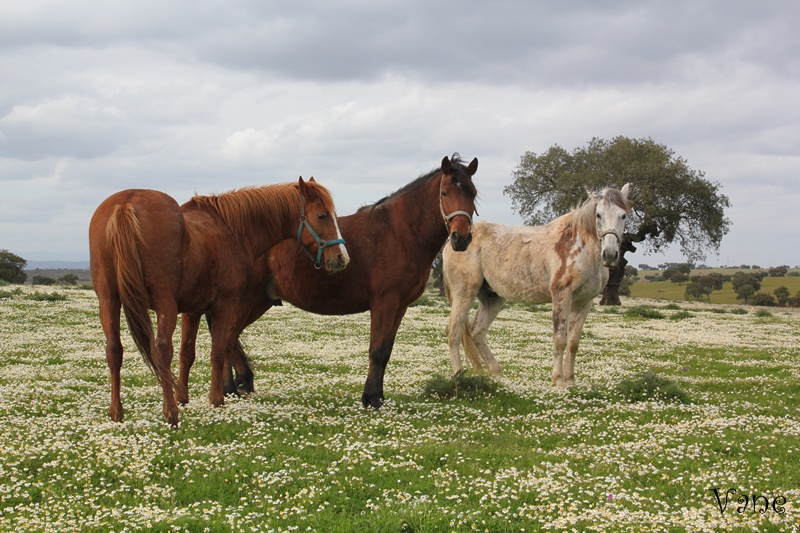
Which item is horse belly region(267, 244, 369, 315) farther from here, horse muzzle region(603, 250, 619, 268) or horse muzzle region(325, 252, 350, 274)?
horse muzzle region(603, 250, 619, 268)

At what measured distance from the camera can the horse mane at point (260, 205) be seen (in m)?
10.7

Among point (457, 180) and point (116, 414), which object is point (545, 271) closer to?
point (457, 180)

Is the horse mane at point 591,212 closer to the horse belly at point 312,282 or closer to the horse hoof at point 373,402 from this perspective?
the horse belly at point 312,282

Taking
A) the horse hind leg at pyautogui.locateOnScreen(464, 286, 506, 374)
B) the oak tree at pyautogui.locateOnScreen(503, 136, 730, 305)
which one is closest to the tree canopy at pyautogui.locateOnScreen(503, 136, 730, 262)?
the oak tree at pyautogui.locateOnScreen(503, 136, 730, 305)

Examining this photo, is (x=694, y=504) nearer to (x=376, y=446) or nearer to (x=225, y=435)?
(x=376, y=446)

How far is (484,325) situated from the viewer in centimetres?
1541

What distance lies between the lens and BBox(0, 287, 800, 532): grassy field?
21.1 feet

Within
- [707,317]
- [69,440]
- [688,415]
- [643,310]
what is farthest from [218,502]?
[707,317]

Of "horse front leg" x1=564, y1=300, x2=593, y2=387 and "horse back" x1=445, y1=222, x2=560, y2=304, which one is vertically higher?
"horse back" x1=445, y1=222, x2=560, y2=304

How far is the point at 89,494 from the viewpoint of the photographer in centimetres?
689

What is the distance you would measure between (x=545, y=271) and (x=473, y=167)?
4.19m

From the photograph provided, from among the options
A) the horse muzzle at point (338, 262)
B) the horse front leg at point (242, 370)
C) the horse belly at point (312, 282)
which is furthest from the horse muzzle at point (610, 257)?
the horse front leg at point (242, 370)

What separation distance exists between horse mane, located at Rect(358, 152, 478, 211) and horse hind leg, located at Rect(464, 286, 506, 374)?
4.39 meters

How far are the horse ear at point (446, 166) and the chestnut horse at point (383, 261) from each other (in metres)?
0.02
